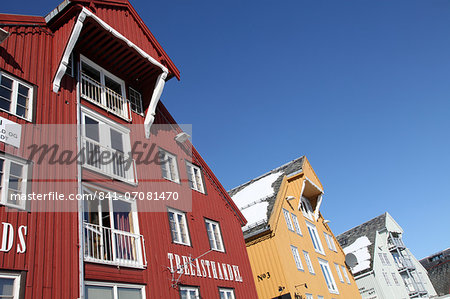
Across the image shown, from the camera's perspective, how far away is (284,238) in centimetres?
2470

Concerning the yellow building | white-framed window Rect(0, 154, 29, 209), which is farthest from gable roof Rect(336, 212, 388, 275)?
white-framed window Rect(0, 154, 29, 209)

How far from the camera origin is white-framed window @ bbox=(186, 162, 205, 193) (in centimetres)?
1933

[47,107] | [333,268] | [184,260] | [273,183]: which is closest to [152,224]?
[184,260]

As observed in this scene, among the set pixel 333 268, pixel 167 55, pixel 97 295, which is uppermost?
pixel 167 55

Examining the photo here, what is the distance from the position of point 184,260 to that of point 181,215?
229 centimetres

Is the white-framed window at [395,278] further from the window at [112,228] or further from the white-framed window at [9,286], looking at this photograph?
the white-framed window at [9,286]

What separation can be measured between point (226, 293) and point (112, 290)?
6419mm

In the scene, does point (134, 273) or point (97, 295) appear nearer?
point (97, 295)

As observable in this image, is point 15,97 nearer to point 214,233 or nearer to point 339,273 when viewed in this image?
point 214,233

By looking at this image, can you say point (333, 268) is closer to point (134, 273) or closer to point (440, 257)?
point (134, 273)

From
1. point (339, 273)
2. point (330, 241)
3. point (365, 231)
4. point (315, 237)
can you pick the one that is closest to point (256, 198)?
point (315, 237)

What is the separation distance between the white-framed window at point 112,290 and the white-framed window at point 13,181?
296 cm

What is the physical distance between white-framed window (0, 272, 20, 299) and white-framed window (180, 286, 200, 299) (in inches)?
253

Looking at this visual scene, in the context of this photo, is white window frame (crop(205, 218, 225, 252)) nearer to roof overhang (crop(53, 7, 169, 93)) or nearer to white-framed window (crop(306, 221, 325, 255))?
roof overhang (crop(53, 7, 169, 93))
